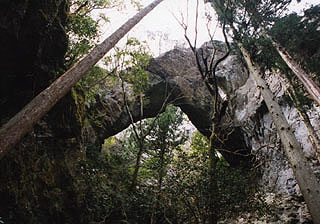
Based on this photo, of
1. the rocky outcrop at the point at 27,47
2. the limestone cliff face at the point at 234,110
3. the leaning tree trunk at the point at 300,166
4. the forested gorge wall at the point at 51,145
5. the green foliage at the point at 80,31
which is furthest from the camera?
the limestone cliff face at the point at 234,110

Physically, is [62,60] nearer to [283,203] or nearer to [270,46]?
[270,46]

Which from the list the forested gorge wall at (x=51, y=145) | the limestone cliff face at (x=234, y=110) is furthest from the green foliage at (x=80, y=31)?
the limestone cliff face at (x=234, y=110)

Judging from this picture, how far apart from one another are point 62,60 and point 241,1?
6.65 meters

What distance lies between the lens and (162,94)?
13.0 m

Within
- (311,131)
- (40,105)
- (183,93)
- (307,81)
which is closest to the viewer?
(40,105)

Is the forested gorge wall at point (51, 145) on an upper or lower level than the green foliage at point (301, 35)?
lower

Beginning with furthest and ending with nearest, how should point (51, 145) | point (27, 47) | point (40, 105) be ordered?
1. point (51, 145)
2. point (27, 47)
3. point (40, 105)

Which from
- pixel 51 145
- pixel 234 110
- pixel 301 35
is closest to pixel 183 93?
pixel 234 110

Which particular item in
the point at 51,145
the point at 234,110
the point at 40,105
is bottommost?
the point at 40,105

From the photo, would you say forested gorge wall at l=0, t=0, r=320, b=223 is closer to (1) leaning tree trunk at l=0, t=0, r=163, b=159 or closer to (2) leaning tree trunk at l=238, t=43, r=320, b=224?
(2) leaning tree trunk at l=238, t=43, r=320, b=224

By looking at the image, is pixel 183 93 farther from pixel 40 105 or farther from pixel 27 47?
pixel 40 105

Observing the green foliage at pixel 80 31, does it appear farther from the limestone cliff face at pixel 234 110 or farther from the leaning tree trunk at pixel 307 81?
the leaning tree trunk at pixel 307 81

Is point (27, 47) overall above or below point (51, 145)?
above

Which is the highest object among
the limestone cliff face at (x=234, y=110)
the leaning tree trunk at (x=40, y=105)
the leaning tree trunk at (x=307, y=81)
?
the limestone cliff face at (x=234, y=110)
